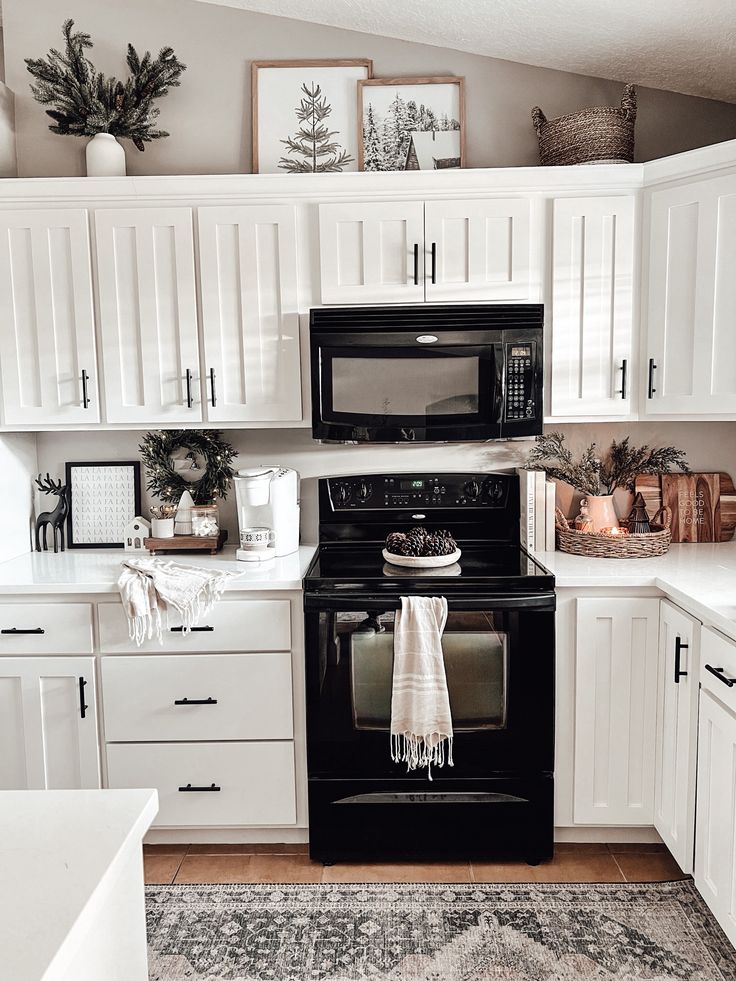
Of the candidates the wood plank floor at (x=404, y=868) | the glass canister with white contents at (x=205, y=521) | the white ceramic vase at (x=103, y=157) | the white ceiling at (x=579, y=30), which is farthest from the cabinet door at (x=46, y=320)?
the wood plank floor at (x=404, y=868)

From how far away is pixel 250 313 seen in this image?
8.75 ft

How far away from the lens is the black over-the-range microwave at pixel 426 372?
258 cm

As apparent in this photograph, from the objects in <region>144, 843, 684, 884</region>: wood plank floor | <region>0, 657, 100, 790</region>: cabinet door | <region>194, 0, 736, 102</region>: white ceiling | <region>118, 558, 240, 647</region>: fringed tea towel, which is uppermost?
<region>194, 0, 736, 102</region>: white ceiling

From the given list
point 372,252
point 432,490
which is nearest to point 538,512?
point 432,490

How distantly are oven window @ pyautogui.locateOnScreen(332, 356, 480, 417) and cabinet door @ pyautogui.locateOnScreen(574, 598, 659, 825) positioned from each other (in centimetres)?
79

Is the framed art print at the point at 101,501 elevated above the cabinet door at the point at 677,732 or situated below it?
above

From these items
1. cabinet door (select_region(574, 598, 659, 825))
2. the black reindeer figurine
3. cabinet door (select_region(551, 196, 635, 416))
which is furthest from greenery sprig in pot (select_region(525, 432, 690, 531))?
the black reindeer figurine

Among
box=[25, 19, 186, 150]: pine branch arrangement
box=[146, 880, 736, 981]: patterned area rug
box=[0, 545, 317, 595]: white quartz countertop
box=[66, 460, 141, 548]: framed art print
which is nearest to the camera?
box=[146, 880, 736, 981]: patterned area rug

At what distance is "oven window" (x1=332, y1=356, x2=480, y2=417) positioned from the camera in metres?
2.62

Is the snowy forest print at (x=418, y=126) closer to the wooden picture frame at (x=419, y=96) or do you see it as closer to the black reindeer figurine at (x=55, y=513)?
the wooden picture frame at (x=419, y=96)

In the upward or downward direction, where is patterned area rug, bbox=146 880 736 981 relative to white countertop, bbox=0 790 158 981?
downward

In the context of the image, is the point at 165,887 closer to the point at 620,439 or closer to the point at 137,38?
the point at 620,439

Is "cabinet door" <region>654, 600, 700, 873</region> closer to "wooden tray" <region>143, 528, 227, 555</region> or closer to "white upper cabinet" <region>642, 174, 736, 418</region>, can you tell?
"white upper cabinet" <region>642, 174, 736, 418</region>

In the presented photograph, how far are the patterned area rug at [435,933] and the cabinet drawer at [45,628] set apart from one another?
0.77 metres
